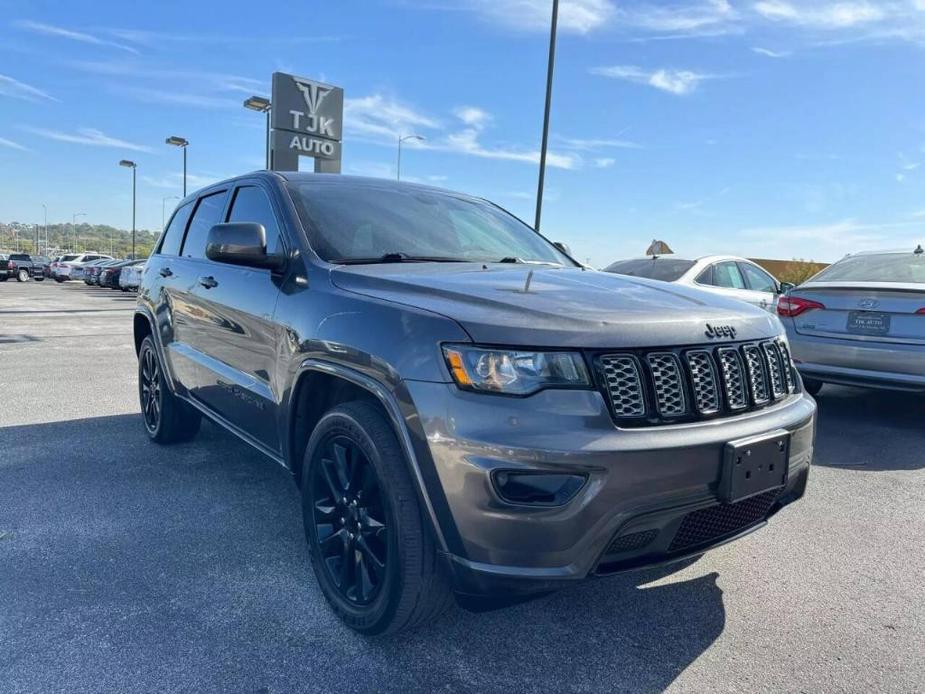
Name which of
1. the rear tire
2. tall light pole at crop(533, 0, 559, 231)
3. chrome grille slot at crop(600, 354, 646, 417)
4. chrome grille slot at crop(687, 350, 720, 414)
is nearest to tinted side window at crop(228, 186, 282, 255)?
chrome grille slot at crop(600, 354, 646, 417)

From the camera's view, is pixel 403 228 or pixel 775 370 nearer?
pixel 775 370

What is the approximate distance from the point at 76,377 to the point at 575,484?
23.8ft

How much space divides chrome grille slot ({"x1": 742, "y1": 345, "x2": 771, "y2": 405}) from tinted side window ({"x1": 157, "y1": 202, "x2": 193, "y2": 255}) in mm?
3838

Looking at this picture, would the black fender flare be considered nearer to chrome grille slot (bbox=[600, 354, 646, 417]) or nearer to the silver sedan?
chrome grille slot (bbox=[600, 354, 646, 417])

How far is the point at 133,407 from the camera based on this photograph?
20.1 ft

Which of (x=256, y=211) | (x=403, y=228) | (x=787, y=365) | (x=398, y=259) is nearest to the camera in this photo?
(x=787, y=365)

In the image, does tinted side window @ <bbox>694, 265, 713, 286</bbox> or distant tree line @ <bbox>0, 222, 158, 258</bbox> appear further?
distant tree line @ <bbox>0, 222, 158, 258</bbox>

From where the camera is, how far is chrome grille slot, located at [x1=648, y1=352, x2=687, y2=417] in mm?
2123

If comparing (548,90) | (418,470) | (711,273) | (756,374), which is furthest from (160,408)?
(548,90)

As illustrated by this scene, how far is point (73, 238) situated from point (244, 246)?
179m

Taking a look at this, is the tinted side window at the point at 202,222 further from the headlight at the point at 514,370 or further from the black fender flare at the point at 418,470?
the headlight at the point at 514,370

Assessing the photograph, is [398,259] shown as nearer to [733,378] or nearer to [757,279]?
[733,378]

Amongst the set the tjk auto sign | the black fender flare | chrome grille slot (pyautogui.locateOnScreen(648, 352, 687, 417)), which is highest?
the tjk auto sign

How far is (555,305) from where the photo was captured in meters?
2.24
